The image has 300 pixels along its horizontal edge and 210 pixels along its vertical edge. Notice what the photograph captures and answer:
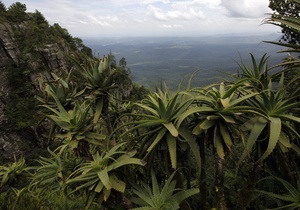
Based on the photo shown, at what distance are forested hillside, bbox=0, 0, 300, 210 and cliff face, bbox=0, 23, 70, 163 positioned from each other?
1529 inches

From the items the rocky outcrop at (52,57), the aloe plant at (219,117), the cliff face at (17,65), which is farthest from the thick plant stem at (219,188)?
the rocky outcrop at (52,57)

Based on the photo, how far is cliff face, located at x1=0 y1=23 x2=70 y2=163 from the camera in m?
41.5

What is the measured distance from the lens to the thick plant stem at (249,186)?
387cm

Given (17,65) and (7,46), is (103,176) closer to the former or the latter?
(17,65)

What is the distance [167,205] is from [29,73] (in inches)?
1998

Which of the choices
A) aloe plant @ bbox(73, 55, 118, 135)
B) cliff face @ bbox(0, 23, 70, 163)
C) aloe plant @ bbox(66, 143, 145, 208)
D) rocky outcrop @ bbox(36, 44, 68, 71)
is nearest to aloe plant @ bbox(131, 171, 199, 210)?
aloe plant @ bbox(66, 143, 145, 208)

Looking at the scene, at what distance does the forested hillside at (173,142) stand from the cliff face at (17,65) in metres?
38.8

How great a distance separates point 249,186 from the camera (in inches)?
158

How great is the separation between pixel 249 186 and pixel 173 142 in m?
1.61

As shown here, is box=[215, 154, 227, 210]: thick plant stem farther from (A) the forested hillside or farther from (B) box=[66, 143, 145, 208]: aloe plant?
(B) box=[66, 143, 145, 208]: aloe plant

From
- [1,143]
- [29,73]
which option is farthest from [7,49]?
[1,143]

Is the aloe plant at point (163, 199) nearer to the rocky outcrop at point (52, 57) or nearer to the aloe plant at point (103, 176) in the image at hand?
the aloe plant at point (103, 176)

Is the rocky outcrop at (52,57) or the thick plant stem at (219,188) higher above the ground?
the thick plant stem at (219,188)

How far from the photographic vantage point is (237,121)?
3.79m
